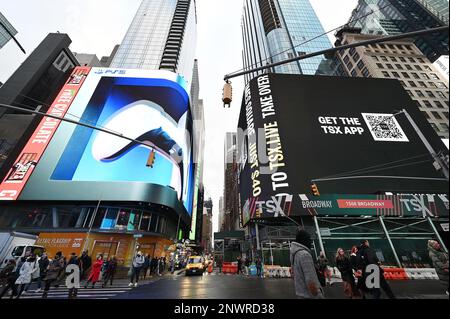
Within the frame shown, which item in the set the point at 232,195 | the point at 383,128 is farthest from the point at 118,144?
the point at 232,195

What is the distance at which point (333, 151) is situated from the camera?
82.4 ft

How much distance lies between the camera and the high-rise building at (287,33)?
65812mm

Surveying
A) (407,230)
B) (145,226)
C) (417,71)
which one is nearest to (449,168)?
(407,230)

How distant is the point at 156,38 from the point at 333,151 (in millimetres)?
72800

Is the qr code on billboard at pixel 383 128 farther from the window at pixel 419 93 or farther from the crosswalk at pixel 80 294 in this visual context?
the crosswalk at pixel 80 294

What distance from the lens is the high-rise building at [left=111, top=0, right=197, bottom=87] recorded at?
60.8 meters

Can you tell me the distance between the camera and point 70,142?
87.8 ft

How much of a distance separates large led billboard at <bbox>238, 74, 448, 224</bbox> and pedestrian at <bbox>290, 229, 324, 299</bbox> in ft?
57.8

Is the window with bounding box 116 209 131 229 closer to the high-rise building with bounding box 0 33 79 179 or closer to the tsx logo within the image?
the high-rise building with bounding box 0 33 79 179

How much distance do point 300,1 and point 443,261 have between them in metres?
116

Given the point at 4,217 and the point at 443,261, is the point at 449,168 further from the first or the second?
the point at 4,217

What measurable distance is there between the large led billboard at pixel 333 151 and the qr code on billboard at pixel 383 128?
0.44ft

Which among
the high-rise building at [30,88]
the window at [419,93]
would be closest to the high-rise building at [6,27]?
the high-rise building at [30,88]

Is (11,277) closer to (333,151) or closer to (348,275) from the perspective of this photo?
(348,275)
